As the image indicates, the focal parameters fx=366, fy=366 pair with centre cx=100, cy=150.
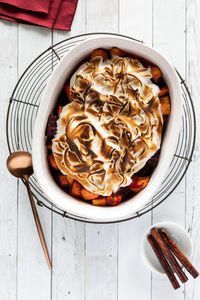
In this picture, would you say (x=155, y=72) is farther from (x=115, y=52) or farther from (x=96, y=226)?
(x=96, y=226)

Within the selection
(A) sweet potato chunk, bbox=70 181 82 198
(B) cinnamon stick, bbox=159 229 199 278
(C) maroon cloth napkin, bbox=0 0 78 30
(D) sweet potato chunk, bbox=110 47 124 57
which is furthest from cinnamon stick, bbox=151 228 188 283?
(C) maroon cloth napkin, bbox=0 0 78 30

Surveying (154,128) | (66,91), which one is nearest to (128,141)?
(154,128)

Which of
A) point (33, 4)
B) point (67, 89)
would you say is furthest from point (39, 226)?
point (33, 4)

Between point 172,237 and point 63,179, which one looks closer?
point 63,179

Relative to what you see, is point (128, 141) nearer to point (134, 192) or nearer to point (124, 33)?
point (134, 192)

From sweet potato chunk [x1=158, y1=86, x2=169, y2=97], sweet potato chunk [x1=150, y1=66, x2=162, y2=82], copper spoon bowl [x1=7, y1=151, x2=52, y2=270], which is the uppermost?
sweet potato chunk [x1=150, y1=66, x2=162, y2=82]

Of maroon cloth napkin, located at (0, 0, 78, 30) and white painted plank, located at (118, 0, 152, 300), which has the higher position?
maroon cloth napkin, located at (0, 0, 78, 30)

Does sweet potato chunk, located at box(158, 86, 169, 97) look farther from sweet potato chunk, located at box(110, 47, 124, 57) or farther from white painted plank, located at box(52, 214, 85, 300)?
white painted plank, located at box(52, 214, 85, 300)
